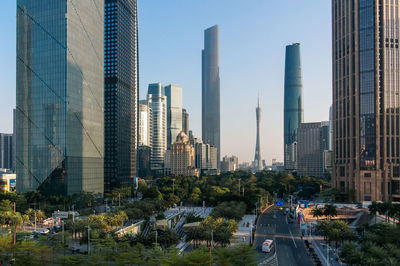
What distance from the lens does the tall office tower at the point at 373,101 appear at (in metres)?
144

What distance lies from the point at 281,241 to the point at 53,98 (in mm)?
90661

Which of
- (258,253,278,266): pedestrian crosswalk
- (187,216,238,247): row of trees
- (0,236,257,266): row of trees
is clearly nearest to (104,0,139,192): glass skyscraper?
(187,216,238,247): row of trees

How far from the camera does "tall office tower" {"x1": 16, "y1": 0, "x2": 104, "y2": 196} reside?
124 meters

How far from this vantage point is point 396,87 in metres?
144

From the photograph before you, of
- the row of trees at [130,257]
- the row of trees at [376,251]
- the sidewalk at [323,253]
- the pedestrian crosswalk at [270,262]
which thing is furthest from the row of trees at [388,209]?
the row of trees at [130,257]

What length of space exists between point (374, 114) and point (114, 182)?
129 metres

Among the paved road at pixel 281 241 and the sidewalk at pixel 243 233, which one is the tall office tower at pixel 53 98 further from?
the paved road at pixel 281 241

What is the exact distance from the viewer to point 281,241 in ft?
276

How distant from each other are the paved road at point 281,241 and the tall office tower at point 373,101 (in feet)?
145

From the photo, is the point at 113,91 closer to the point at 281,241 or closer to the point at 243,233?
the point at 243,233

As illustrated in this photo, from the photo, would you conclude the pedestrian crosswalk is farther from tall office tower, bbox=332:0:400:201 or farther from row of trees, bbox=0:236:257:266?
tall office tower, bbox=332:0:400:201

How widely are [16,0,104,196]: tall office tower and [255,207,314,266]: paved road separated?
68927 mm

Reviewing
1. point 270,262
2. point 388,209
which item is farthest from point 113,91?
point 270,262

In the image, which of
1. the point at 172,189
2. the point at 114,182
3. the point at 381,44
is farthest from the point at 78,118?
the point at 381,44
